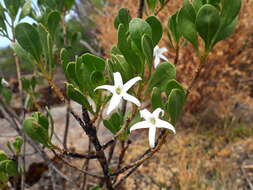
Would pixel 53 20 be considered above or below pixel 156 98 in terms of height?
above

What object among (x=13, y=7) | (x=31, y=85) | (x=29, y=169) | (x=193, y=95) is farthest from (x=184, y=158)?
(x=13, y=7)

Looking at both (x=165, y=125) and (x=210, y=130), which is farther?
(x=210, y=130)

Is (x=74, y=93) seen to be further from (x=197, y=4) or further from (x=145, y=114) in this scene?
(x=197, y=4)

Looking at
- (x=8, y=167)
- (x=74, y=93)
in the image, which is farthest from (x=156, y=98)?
(x=8, y=167)

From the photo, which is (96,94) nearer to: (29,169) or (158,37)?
(158,37)

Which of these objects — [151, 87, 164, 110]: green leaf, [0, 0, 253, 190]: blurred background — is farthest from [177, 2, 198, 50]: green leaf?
[0, 0, 253, 190]: blurred background

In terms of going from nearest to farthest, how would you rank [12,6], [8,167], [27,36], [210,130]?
1. [27,36]
2. [8,167]
3. [12,6]
4. [210,130]

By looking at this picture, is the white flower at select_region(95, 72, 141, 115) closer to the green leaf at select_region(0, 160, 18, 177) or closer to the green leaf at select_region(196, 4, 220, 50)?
the green leaf at select_region(196, 4, 220, 50)

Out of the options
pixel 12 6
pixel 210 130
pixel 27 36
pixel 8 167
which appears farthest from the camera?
pixel 210 130
